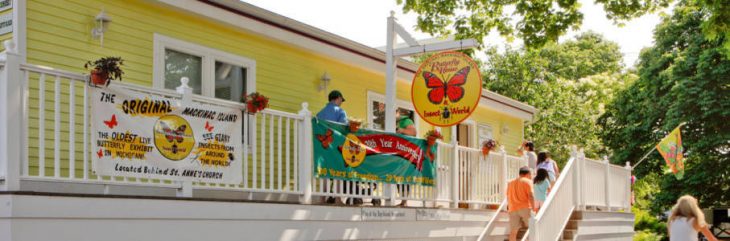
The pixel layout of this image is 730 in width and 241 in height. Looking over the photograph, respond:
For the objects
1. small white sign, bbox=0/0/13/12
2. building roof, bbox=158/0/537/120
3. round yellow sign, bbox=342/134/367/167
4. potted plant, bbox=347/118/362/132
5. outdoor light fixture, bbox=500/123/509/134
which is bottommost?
round yellow sign, bbox=342/134/367/167

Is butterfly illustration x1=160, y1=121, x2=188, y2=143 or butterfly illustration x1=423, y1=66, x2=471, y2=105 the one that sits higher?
butterfly illustration x1=423, y1=66, x2=471, y2=105

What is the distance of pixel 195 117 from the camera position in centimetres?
814

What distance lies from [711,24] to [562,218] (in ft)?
15.7

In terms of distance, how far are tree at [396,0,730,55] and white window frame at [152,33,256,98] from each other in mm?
6288

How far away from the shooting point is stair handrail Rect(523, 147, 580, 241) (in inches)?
476

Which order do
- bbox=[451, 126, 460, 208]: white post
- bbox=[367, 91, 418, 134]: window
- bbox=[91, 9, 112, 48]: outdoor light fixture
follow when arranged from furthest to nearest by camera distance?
1. bbox=[367, 91, 418, 134]: window
2. bbox=[451, 126, 460, 208]: white post
3. bbox=[91, 9, 112, 48]: outdoor light fixture

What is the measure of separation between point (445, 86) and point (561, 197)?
2.81 metres

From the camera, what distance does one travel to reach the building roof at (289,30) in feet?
36.3

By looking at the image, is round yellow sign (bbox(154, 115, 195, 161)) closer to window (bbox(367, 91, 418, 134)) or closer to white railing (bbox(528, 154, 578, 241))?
white railing (bbox(528, 154, 578, 241))

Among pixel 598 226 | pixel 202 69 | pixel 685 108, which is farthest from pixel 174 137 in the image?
pixel 685 108

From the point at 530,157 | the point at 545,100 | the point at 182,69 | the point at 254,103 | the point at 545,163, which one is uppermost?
the point at 545,100

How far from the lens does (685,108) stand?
31.5 meters

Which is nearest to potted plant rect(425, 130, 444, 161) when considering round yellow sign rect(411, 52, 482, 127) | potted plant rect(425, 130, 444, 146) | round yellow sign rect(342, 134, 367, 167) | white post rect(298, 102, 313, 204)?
potted plant rect(425, 130, 444, 146)

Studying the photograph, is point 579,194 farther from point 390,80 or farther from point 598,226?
point 390,80
